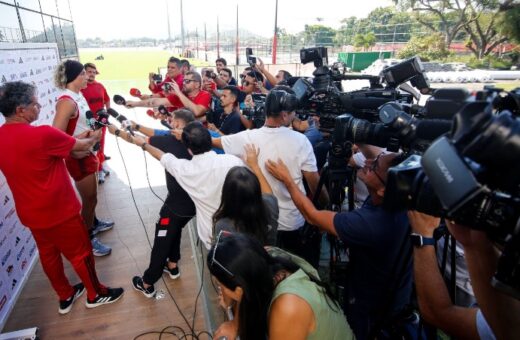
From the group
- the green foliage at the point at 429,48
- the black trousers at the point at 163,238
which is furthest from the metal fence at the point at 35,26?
the green foliage at the point at 429,48

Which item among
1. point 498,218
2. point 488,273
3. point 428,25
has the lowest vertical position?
→ point 488,273

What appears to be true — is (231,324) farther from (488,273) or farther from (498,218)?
(498,218)

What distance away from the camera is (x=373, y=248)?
1.50m

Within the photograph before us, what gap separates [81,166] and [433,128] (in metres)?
2.90

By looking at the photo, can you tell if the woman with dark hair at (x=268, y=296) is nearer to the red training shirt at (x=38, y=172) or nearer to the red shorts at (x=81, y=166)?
the red training shirt at (x=38, y=172)

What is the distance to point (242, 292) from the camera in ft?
3.80

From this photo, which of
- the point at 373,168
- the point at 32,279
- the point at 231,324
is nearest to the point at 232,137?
the point at 373,168

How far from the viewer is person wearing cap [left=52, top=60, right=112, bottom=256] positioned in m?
2.67

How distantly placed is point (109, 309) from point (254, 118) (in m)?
2.15

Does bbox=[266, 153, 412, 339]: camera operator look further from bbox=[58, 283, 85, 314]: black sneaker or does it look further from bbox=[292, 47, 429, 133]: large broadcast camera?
bbox=[58, 283, 85, 314]: black sneaker

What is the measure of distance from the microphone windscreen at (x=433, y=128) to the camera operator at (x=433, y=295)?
31cm

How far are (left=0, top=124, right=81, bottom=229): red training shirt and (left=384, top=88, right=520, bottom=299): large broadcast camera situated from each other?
2108 millimetres

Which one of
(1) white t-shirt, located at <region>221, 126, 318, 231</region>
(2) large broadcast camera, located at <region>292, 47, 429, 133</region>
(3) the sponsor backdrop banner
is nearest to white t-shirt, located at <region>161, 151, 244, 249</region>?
(1) white t-shirt, located at <region>221, 126, 318, 231</region>

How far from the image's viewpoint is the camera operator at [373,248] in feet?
4.81
